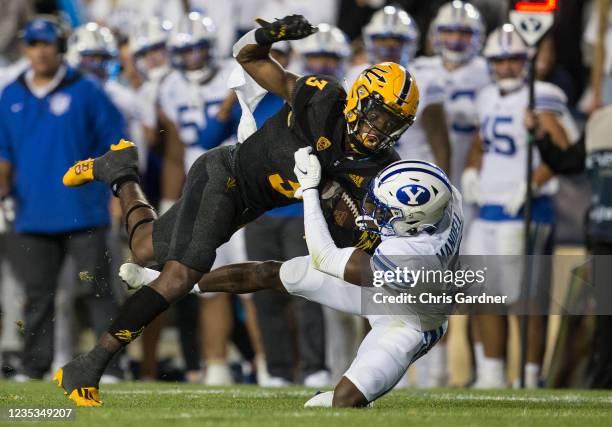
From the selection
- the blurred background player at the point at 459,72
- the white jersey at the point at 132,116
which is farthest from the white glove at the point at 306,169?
the white jersey at the point at 132,116

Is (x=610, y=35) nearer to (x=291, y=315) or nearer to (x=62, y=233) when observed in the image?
(x=291, y=315)

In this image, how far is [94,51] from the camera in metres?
11.3

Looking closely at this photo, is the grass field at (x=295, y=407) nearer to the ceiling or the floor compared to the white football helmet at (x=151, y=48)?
nearer to the floor

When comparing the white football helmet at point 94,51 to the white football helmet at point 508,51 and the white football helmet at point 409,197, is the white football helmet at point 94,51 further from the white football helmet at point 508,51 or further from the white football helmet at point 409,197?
the white football helmet at point 409,197

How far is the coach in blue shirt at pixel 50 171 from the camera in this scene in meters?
9.92

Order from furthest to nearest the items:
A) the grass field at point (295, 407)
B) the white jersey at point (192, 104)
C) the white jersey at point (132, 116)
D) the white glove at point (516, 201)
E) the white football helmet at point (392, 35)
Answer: the white jersey at point (132, 116) → the white jersey at point (192, 104) → the white football helmet at point (392, 35) → the white glove at point (516, 201) → the grass field at point (295, 407)

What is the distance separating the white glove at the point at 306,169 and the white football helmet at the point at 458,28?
12.4 ft

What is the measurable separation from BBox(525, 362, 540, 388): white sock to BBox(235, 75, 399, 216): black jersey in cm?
292

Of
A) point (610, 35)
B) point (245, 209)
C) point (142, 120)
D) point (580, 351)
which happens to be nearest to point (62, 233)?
point (142, 120)

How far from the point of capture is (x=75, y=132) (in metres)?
10.1

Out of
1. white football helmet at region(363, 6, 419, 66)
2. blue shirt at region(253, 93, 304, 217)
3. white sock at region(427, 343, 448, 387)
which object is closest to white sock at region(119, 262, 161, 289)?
blue shirt at region(253, 93, 304, 217)

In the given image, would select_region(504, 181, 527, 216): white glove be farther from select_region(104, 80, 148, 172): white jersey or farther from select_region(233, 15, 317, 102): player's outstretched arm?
select_region(233, 15, 317, 102): player's outstretched arm

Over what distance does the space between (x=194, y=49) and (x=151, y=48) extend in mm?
907

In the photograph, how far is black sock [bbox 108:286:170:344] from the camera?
7004mm
